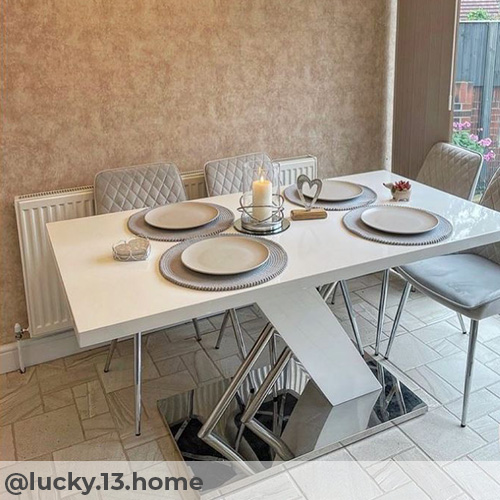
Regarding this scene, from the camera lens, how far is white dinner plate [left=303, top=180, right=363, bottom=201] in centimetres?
226

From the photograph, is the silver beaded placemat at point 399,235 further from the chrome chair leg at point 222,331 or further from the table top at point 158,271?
the chrome chair leg at point 222,331

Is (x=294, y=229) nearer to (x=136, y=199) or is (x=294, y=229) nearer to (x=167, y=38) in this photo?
(x=136, y=199)

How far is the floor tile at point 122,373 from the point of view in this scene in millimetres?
2584

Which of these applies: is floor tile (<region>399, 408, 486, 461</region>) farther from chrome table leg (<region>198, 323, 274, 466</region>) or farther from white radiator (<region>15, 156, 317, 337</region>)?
white radiator (<region>15, 156, 317, 337</region>)

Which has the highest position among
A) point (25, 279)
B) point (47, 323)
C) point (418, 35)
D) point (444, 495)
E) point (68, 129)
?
point (418, 35)

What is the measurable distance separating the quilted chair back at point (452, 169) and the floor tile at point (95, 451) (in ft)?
6.03

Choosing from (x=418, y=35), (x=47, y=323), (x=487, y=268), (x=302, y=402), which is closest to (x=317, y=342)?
(x=302, y=402)

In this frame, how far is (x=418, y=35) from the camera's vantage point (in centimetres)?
309

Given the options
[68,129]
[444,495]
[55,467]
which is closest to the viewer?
[444,495]

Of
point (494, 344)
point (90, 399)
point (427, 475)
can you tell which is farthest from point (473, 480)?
point (90, 399)

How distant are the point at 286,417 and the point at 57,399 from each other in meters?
0.98

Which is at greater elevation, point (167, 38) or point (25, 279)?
point (167, 38)

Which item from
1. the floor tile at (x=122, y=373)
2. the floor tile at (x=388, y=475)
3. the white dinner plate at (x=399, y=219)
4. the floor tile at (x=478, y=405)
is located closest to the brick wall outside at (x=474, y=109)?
the white dinner plate at (x=399, y=219)

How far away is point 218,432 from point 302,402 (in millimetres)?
361
